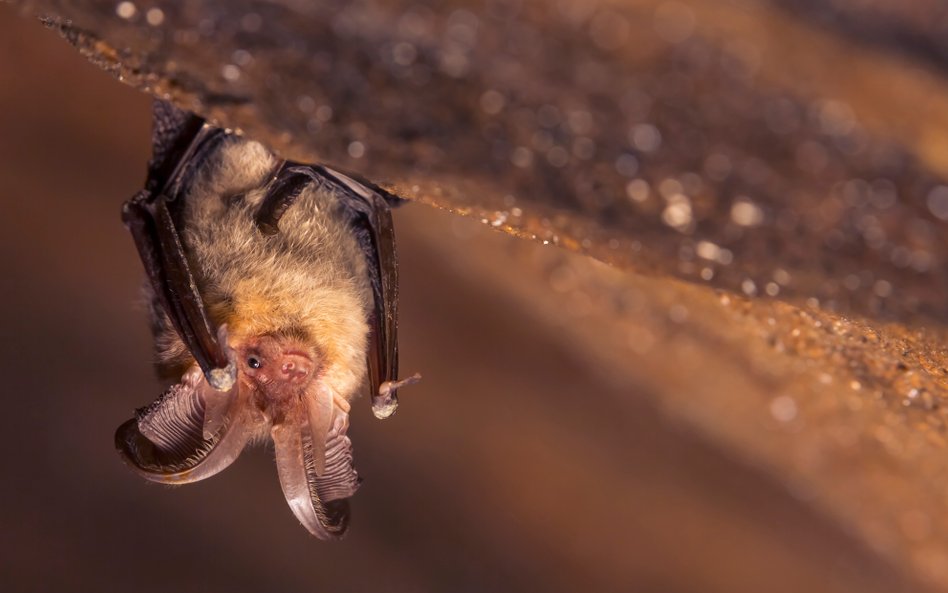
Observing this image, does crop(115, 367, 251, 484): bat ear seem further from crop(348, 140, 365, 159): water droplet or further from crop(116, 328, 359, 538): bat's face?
crop(348, 140, 365, 159): water droplet

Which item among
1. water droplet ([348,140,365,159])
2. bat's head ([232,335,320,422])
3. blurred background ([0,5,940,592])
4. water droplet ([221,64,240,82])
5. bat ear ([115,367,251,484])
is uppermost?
water droplet ([221,64,240,82])

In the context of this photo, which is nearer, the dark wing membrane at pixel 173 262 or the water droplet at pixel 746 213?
the water droplet at pixel 746 213

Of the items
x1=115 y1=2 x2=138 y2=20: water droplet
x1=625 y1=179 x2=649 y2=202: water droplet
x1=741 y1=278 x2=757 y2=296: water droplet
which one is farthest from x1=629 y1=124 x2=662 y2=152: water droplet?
x1=115 y1=2 x2=138 y2=20: water droplet

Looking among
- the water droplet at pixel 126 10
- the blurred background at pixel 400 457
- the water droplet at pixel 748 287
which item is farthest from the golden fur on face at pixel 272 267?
the blurred background at pixel 400 457

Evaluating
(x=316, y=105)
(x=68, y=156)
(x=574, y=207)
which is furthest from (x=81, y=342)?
(x=574, y=207)

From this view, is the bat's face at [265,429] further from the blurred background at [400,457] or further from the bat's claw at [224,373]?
the blurred background at [400,457]

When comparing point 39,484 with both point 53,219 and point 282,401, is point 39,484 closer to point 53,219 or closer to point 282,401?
point 53,219
